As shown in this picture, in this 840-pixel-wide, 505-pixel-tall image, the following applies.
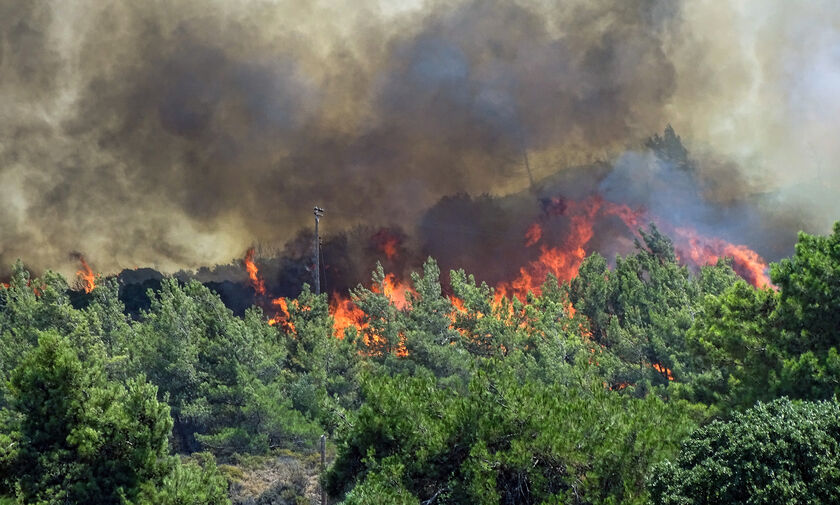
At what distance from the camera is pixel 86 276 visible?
2825 inches

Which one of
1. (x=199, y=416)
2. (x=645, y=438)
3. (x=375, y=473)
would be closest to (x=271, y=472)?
(x=199, y=416)

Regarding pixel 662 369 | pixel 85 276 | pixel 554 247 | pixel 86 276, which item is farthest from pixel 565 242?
pixel 85 276

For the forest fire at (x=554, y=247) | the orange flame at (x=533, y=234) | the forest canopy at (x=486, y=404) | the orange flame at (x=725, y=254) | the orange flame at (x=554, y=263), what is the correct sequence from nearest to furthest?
the forest canopy at (x=486, y=404) < the orange flame at (x=725, y=254) < the forest fire at (x=554, y=247) < the orange flame at (x=554, y=263) < the orange flame at (x=533, y=234)

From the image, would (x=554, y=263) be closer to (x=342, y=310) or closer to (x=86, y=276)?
(x=342, y=310)

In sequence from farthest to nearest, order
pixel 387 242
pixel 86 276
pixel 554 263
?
pixel 86 276, pixel 387 242, pixel 554 263

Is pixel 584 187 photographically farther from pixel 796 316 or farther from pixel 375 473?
pixel 375 473

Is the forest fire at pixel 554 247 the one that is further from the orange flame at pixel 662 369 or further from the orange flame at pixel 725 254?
the orange flame at pixel 662 369

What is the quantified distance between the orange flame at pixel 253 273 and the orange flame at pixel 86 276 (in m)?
15.8

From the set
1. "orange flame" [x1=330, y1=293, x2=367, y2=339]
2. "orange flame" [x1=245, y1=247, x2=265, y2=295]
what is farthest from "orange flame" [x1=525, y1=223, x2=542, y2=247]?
"orange flame" [x1=245, y1=247, x2=265, y2=295]

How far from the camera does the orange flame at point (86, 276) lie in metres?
70.9

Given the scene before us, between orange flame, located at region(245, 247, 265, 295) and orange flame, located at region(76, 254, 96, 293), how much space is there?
51.7ft

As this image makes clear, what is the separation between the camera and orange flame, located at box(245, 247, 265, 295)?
7094 centimetres

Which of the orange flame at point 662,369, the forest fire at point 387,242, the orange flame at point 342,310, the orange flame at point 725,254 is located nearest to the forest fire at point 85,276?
the orange flame at point 342,310

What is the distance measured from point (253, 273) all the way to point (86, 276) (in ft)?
57.9
